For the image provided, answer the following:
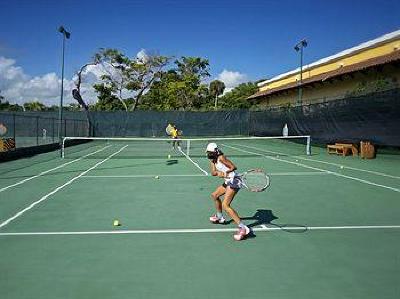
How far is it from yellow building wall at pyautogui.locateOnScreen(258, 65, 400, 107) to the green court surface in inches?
587

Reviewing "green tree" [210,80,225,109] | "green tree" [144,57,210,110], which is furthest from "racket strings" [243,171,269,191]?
"green tree" [210,80,225,109]

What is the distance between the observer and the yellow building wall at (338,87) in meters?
26.1

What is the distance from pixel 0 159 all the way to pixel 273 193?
1332cm

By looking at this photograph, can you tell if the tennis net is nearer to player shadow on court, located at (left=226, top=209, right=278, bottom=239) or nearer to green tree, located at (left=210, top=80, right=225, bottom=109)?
player shadow on court, located at (left=226, top=209, right=278, bottom=239)

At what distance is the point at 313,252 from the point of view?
20.4ft

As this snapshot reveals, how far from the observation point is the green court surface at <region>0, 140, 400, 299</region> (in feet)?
16.2

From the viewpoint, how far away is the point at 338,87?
33062mm

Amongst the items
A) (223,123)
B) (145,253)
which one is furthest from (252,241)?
(223,123)

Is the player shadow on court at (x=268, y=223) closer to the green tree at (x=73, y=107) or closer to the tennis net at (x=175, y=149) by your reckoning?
the tennis net at (x=175, y=149)

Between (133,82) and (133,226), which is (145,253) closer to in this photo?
(133,226)

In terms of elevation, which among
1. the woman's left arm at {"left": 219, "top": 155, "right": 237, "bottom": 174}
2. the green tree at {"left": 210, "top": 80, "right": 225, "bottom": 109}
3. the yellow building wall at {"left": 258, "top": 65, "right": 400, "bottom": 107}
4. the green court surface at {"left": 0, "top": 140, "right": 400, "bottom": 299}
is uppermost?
the green tree at {"left": 210, "top": 80, "right": 225, "bottom": 109}

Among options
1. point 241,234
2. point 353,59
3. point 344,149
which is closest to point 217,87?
point 353,59

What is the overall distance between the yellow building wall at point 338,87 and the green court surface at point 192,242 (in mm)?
14914

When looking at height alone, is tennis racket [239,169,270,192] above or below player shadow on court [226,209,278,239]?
above
